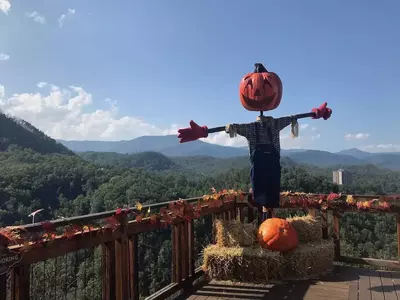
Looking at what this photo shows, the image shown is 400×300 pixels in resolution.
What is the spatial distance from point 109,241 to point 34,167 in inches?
2241

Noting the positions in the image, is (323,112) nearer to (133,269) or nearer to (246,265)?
(246,265)

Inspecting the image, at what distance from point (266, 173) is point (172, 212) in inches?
57.7

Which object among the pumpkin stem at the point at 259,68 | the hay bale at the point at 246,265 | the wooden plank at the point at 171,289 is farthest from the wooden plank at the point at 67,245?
the pumpkin stem at the point at 259,68

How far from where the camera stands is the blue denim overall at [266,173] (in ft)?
16.1

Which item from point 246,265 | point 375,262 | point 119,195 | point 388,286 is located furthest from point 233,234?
point 119,195

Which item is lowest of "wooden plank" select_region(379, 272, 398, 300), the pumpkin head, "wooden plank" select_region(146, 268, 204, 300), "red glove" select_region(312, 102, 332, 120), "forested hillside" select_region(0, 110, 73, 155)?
"wooden plank" select_region(379, 272, 398, 300)

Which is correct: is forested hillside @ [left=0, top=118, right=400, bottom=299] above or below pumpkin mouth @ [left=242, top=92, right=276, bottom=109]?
below

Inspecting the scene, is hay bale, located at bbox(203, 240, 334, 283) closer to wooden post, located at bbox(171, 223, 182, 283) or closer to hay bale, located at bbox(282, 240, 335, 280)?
hay bale, located at bbox(282, 240, 335, 280)

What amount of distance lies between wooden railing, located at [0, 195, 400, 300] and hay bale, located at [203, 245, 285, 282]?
281 millimetres

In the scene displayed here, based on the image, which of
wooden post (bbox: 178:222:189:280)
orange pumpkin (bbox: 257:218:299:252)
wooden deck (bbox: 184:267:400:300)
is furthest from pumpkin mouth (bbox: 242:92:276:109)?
wooden deck (bbox: 184:267:400:300)

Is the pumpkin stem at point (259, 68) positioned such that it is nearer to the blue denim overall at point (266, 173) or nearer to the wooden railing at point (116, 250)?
the blue denim overall at point (266, 173)

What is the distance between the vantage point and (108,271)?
3.15 meters

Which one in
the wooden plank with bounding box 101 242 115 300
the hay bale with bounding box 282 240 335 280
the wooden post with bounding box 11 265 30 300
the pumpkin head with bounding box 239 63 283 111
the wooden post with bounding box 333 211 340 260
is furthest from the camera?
the wooden post with bounding box 333 211 340 260

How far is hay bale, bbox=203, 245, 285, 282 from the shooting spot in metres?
4.50
